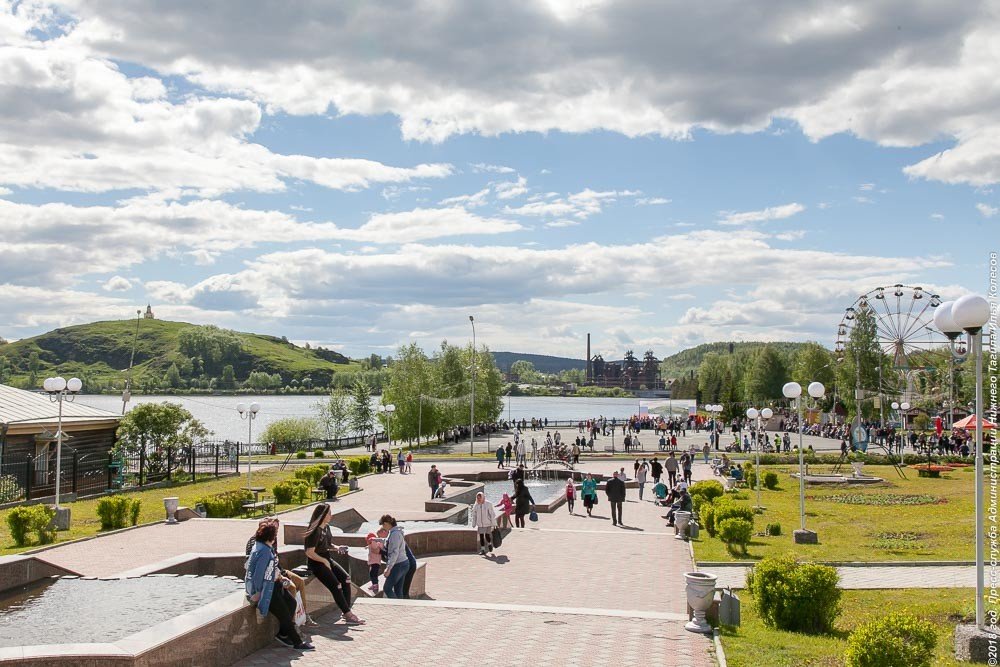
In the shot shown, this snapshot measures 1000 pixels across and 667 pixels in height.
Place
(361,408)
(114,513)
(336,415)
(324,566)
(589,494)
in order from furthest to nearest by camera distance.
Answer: (336,415) < (361,408) < (589,494) < (114,513) < (324,566)

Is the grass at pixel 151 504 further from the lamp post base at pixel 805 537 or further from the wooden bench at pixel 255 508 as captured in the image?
the lamp post base at pixel 805 537

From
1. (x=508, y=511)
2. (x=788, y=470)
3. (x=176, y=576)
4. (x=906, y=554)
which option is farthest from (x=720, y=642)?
(x=788, y=470)

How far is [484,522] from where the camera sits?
1568cm

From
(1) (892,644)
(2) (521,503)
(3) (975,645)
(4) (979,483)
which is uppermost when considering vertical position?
(4) (979,483)

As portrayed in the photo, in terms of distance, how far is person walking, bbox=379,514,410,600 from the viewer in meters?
10.8

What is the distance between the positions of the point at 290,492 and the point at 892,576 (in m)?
15.8

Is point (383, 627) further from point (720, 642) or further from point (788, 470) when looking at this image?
point (788, 470)

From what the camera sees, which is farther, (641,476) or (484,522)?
(641,476)

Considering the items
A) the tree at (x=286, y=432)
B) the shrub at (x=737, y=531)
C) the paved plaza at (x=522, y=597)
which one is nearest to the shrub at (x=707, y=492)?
the paved plaza at (x=522, y=597)

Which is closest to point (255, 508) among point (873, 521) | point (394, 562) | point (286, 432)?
point (394, 562)

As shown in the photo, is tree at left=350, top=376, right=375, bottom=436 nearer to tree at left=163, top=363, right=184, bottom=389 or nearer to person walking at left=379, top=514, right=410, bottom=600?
person walking at left=379, top=514, right=410, bottom=600

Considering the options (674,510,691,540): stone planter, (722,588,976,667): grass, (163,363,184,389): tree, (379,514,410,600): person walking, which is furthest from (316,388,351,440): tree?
(163,363,184,389): tree

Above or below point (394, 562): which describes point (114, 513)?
below

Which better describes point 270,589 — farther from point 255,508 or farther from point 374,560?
point 255,508
